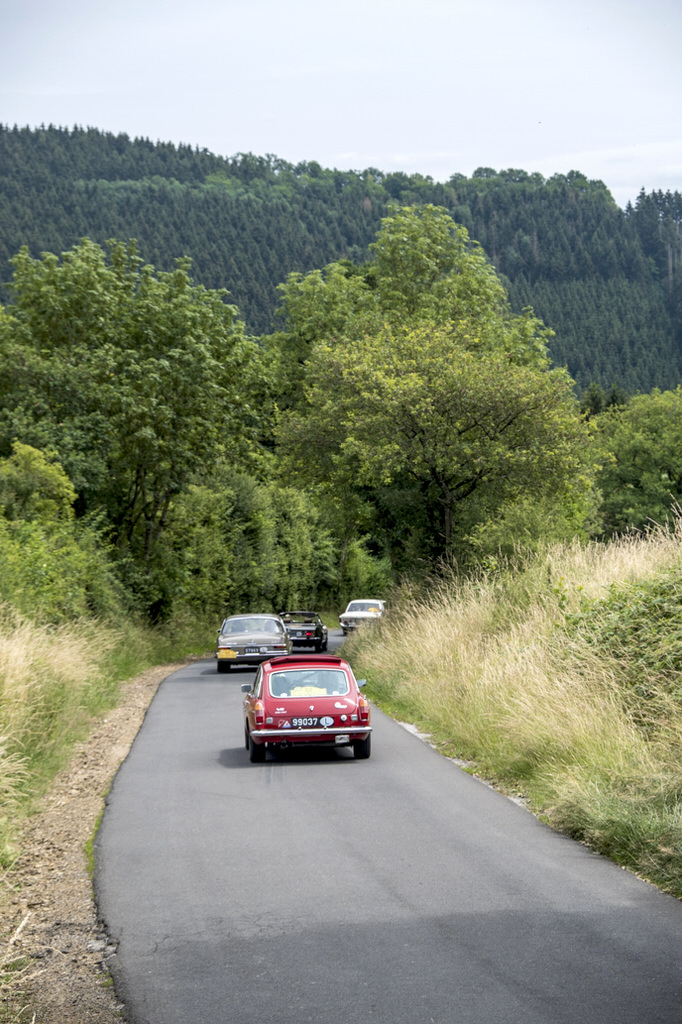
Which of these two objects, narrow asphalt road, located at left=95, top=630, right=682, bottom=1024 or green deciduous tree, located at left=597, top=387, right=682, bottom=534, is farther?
green deciduous tree, located at left=597, top=387, right=682, bottom=534

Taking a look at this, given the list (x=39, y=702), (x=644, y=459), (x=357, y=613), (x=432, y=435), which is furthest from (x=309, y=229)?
(x=39, y=702)

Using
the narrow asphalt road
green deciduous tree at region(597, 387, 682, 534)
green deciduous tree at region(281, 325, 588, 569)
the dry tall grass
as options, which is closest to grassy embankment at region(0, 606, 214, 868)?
the dry tall grass

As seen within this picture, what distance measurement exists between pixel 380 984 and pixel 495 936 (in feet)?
3.51

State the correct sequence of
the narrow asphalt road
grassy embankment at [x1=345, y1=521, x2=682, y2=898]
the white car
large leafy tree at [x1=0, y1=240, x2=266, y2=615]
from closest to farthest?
the narrow asphalt road < grassy embankment at [x1=345, y1=521, x2=682, y2=898] < large leafy tree at [x1=0, y1=240, x2=266, y2=615] < the white car

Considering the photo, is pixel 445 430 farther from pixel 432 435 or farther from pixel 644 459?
pixel 644 459

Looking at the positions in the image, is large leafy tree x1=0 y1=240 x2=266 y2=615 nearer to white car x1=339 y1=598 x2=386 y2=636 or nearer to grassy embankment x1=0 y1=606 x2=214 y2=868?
white car x1=339 y1=598 x2=386 y2=636

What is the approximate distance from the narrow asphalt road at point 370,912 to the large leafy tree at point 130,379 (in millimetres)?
23916

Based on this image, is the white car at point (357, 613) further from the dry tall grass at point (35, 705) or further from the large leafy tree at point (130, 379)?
the dry tall grass at point (35, 705)

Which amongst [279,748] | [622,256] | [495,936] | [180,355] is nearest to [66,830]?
[279,748]

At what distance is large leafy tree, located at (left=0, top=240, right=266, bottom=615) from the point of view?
114 feet

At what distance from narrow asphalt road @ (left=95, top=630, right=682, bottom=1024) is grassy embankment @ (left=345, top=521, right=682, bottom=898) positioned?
1.59ft

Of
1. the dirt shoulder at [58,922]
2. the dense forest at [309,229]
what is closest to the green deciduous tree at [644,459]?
the dense forest at [309,229]

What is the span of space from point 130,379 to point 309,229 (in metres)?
125

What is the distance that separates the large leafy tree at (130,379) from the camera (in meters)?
34.8
